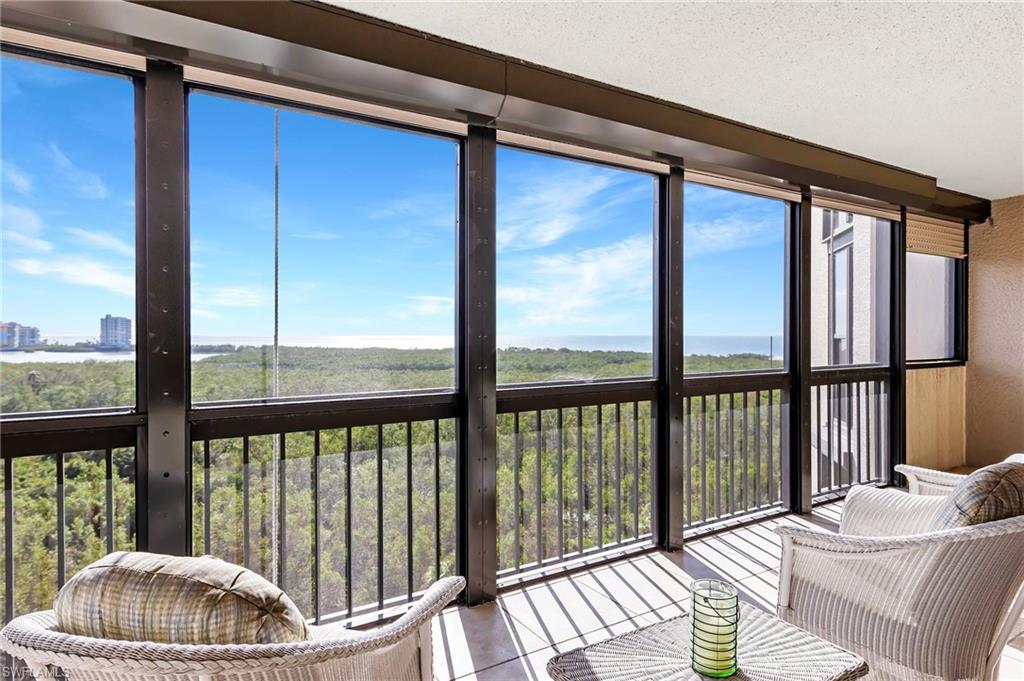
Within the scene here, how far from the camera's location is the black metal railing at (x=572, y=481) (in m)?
2.89

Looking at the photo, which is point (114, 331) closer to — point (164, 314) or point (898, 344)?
point (164, 314)

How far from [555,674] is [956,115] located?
136 inches

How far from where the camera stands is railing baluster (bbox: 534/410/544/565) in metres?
2.97

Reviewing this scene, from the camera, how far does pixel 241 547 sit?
7.30 ft

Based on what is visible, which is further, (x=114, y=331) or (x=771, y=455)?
(x=771, y=455)

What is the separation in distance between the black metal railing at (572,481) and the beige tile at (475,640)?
379 millimetres

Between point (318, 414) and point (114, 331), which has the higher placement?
point (114, 331)

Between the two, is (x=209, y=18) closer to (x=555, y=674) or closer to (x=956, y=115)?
(x=555, y=674)

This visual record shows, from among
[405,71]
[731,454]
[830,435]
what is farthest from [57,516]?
A: [830,435]

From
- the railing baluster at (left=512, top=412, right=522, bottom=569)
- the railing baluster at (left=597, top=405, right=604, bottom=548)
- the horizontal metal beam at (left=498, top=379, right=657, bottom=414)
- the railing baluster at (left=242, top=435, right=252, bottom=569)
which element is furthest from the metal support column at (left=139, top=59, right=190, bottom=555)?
the railing baluster at (left=597, top=405, right=604, bottom=548)

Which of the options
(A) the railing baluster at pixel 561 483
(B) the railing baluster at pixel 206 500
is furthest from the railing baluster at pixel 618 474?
(B) the railing baluster at pixel 206 500

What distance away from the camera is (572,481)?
3.11 meters

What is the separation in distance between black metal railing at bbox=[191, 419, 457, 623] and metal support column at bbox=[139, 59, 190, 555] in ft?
0.58

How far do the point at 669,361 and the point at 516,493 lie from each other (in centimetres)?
116
